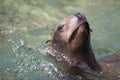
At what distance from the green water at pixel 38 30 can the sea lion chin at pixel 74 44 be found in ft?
0.96

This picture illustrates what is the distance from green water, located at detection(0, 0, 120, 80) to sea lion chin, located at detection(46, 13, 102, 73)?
291 millimetres

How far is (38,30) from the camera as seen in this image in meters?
10.8

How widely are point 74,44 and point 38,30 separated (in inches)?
177

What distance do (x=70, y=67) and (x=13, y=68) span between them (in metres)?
1.43

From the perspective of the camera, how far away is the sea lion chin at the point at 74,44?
6.23 m

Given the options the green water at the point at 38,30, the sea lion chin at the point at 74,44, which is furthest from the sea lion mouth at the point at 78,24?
the green water at the point at 38,30

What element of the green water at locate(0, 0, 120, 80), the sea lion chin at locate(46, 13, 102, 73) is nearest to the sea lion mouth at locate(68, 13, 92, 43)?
the sea lion chin at locate(46, 13, 102, 73)

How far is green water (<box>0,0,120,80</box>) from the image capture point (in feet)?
24.0

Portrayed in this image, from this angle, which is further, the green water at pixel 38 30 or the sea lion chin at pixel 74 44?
the green water at pixel 38 30

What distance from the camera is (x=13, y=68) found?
294 inches

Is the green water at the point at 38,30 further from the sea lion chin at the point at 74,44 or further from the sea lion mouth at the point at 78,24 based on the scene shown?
the sea lion mouth at the point at 78,24

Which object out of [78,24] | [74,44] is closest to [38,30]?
[74,44]

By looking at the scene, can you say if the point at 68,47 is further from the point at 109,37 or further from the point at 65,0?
the point at 65,0

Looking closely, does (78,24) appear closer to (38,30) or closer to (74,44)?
(74,44)
